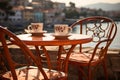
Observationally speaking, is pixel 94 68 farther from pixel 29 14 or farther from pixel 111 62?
pixel 29 14

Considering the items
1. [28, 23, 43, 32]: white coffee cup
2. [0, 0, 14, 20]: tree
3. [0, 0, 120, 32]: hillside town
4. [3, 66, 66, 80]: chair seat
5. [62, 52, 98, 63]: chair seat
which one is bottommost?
[0, 0, 120, 32]: hillside town

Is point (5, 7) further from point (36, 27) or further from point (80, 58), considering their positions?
point (36, 27)

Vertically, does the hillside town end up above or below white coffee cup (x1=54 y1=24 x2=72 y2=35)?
below

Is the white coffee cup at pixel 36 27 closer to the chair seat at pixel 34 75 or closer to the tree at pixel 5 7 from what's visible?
the chair seat at pixel 34 75

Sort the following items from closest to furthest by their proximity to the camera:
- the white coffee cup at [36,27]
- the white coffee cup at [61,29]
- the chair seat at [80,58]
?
the white coffee cup at [61,29] < the white coffee cup at [36,27] < the chair seat at [80,58]

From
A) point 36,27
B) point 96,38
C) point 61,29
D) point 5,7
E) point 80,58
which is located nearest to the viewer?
point 61,29

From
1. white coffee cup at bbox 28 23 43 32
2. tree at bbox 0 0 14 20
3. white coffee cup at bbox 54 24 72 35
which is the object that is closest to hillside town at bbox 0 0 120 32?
tree at bbox 0 0 14 20

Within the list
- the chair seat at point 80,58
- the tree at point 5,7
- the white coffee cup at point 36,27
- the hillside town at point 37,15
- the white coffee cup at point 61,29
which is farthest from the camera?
the hillside town at point 37,15

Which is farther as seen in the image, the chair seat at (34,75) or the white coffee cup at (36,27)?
the white coffee cup at (36,27)

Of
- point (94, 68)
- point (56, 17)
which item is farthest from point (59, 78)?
point (56, 17)

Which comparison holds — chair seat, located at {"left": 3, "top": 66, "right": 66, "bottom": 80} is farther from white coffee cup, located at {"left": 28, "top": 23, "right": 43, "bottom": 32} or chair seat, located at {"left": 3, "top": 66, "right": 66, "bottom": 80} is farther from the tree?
the tree

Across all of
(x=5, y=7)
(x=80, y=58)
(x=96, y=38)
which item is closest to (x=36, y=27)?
(x=80, y=58)

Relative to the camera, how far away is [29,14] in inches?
2680

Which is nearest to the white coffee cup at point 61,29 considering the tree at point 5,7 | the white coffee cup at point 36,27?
the white coffee cup at point 36,27
